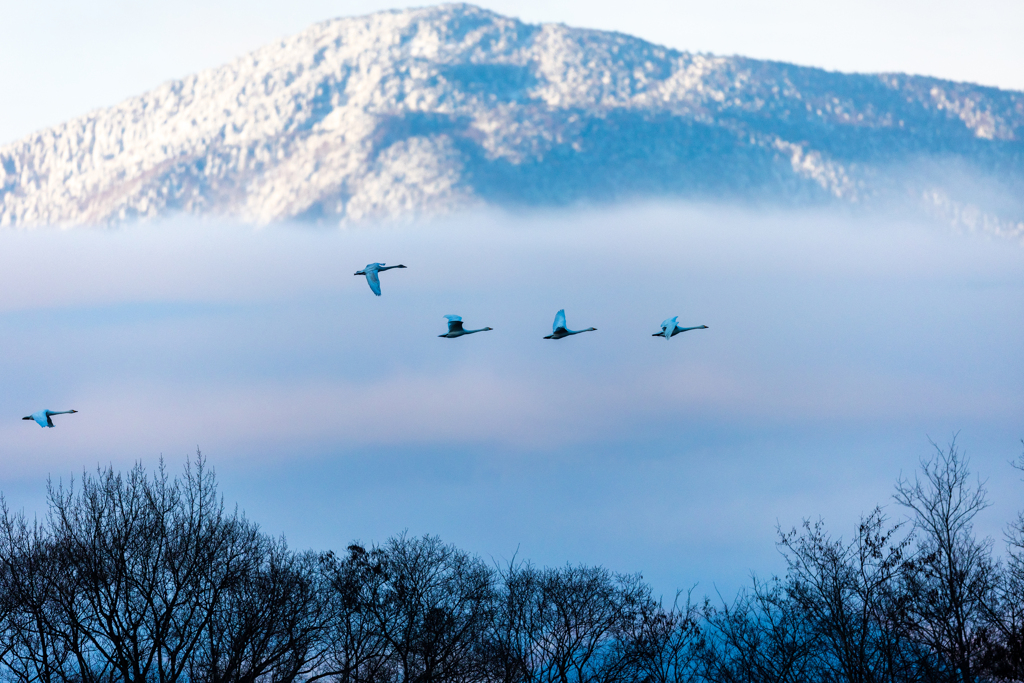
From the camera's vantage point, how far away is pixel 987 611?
39.0 m

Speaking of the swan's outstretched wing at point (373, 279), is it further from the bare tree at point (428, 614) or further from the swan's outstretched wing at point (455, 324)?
the bare tree at point (428, 614)

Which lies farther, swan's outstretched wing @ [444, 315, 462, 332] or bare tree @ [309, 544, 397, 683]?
bare tree @ [309, 544, 397, 683]

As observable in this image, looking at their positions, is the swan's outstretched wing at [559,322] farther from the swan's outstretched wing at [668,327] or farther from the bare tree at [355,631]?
the bare tree at [355,631]

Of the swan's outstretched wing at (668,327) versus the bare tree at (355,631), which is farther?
the bare tree at (355,631)

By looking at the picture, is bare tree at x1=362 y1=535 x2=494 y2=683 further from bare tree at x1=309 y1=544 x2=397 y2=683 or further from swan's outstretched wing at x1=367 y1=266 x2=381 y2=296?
swan's outstretched wing at x1=367 y1=266 x2=381 y2=296

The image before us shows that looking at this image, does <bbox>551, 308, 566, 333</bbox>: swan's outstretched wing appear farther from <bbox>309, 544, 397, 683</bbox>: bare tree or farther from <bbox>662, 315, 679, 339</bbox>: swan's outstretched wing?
<bbox>309, 544, 397, 683</bbox>: bare tree

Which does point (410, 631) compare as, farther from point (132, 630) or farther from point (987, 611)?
point (987, 611)

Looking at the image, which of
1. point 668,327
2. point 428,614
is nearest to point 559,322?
point 668,327

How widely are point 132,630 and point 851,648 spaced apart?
1095 inches

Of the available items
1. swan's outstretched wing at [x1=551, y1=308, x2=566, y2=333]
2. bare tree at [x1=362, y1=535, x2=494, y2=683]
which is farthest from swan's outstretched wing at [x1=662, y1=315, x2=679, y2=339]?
bare tree at [x1=362, y1=535, x2=494, y2=683]

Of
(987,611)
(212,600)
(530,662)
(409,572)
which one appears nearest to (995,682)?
(987,611)

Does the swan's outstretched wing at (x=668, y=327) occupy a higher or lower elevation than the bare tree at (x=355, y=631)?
higher

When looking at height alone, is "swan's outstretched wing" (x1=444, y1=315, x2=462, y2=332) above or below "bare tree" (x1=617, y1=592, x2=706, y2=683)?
above

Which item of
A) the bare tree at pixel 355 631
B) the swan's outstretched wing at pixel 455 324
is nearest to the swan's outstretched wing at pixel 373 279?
the swan's outstretched wing at pixel 455 324
